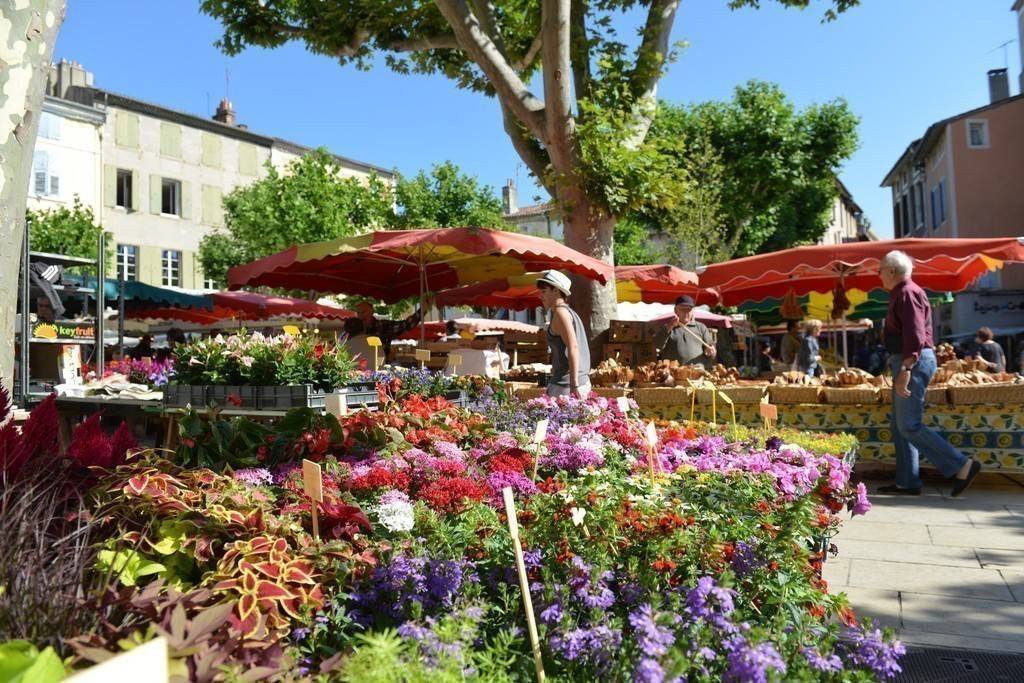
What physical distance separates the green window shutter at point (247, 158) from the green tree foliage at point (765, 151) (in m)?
20.3

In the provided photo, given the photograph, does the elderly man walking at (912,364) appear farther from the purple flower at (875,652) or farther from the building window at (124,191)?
the building window at (124,191)

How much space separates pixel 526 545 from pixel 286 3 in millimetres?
10518

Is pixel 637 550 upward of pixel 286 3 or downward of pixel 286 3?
downward

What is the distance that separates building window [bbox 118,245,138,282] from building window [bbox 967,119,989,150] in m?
35.4

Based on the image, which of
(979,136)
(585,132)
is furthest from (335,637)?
(979,136)

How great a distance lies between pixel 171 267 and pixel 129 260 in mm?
2050

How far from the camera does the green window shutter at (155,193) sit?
3425 centimetres

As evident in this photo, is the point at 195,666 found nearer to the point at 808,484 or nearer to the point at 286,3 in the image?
the point at 808,484

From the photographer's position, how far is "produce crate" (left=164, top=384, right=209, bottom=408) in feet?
17.8

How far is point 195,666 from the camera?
1477 millimetres

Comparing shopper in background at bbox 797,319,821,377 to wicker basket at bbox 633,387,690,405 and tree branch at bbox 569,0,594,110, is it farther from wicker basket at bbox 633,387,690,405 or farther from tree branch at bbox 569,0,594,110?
wicker basket at bbox 633,387,690,405

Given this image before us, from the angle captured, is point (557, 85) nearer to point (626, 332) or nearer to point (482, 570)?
point (626, 332)

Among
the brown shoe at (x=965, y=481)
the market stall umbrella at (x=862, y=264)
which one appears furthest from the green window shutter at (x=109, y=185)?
the brown shoe at (x=965, y=481)

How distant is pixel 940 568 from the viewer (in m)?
4.27
